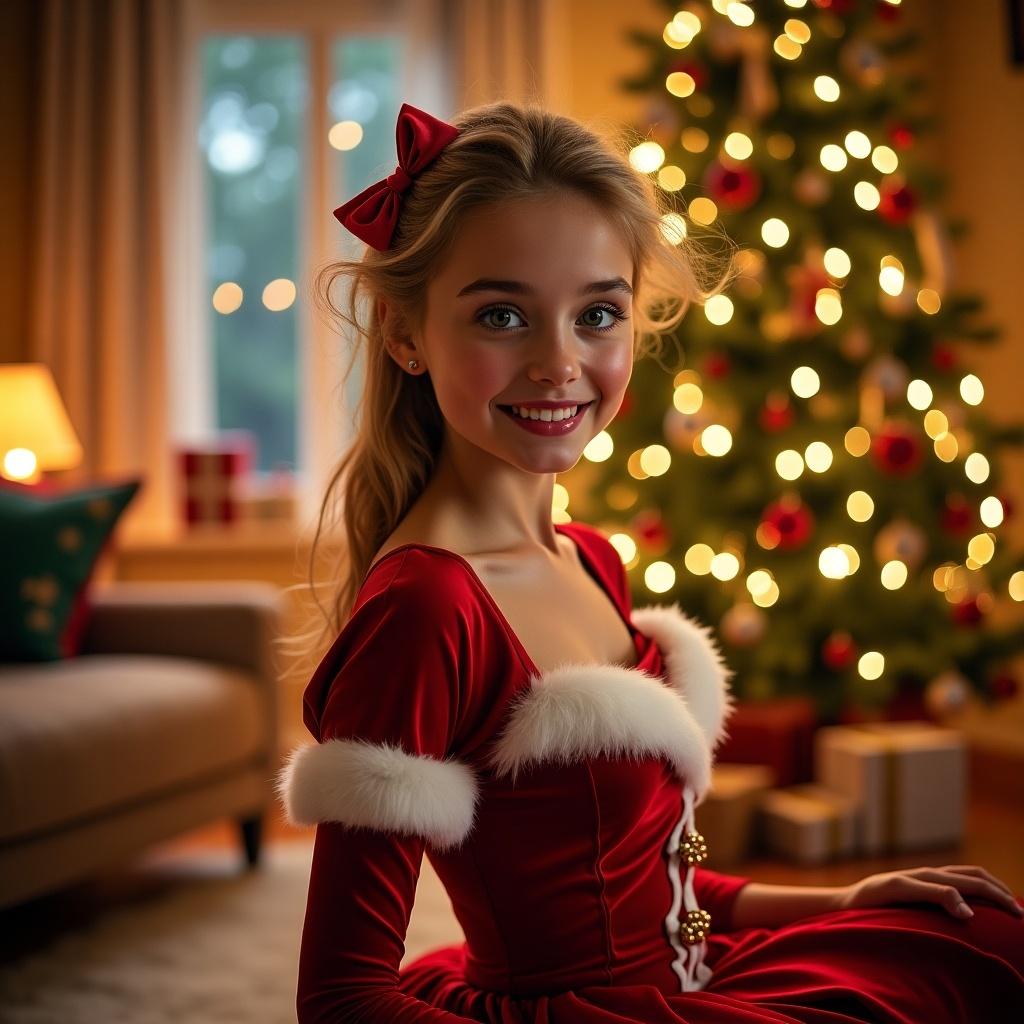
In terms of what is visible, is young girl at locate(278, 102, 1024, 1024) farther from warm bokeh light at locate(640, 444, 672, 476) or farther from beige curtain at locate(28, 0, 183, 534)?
beige curtain at locate(28, 0, 183, 534)

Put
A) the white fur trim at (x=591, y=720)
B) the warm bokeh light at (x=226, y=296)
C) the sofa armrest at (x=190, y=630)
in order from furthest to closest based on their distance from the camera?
the warm bokeh light at (x=226, y=296) → the sofa armrest at (x=190, y=630) → the white fur trim at (x=591, y=720)

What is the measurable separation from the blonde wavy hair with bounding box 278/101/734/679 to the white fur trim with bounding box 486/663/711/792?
10.3 inches

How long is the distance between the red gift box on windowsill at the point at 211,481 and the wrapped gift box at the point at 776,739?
76.0 inches

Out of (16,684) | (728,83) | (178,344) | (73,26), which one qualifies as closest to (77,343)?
(178,344)

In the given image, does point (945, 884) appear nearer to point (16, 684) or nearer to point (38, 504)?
point (16, 684)

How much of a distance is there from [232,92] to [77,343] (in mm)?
1142

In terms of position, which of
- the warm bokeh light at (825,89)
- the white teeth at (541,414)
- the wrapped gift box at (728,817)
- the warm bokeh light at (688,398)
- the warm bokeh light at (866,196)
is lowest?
the wrapped gift box at (728,817)

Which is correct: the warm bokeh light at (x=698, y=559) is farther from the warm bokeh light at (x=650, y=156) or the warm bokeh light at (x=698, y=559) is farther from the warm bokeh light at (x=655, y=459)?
the warm bokeh light at (x=650, y=156)

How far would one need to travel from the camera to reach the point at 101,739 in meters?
2.34

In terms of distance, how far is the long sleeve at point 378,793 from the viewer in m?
0.78

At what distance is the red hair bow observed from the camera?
99 centimetres

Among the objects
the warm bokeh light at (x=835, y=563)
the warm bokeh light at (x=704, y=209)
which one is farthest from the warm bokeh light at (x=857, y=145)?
the warm bokeh light at (x=835, y=563)

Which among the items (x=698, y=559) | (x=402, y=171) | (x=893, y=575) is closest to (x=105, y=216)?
(x=698, y=559)

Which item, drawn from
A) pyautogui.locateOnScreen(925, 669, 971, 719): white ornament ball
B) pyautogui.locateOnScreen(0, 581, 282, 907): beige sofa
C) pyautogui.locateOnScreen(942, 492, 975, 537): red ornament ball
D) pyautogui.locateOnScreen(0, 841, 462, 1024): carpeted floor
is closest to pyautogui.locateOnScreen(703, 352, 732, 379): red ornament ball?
pyautogui.locateOnScreen(942, 492, 975, 537): red ornament ball
